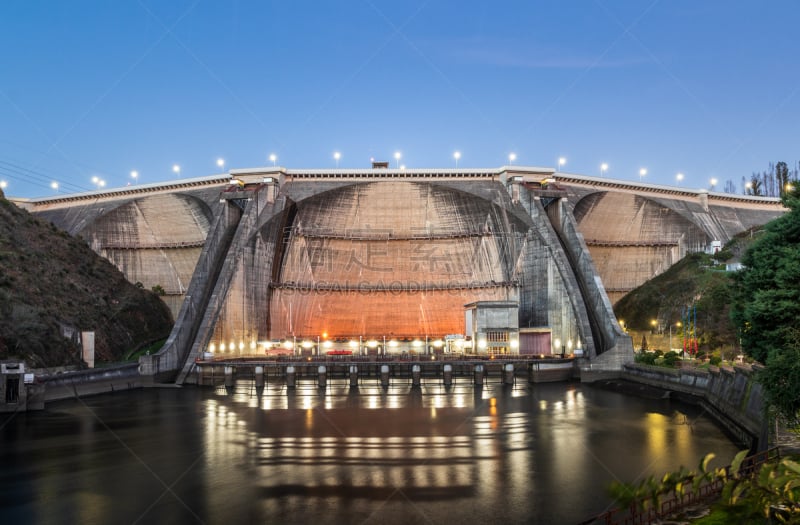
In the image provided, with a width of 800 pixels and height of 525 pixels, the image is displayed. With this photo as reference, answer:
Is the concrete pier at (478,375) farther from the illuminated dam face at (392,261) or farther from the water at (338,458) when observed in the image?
the illuminated dam face at (392,261)

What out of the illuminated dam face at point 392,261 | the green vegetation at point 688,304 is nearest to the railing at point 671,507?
the green vegetation at point 688,304

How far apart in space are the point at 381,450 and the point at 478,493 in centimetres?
671

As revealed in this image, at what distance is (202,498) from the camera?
58.1 ft

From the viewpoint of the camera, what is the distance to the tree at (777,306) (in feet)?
53.4

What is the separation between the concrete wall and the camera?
76.5ft

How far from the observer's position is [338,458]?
2233 cm

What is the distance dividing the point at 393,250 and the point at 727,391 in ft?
159

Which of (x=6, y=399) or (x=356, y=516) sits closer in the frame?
(x=356, y=516)

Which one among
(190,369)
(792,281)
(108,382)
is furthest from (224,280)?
(792,281)

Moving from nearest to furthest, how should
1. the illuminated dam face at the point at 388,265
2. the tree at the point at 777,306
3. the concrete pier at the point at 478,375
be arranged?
the tree at the point at 777,306
the concrete pier at the point at 478,375
the illuminated dam face at the point at 388,265

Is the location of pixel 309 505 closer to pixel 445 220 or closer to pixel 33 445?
pixel 33 445

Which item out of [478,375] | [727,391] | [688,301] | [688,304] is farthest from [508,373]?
[688,301]

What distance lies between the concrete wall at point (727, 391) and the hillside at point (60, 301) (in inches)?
1709

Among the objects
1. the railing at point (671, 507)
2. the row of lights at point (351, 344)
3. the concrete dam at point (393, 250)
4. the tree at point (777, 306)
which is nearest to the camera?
the railing at point (671, 507)
